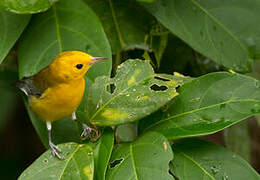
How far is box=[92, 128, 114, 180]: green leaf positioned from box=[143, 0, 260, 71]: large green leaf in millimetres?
478

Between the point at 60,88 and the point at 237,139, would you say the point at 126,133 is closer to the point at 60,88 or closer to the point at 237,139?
the point at 60,88

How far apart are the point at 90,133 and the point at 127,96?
0.19 m

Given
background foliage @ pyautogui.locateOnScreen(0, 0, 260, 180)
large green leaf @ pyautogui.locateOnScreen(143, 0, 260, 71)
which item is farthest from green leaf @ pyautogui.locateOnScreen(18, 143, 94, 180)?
large green leaf @ pyautogui.locateOnScreen(143, 0, 260, 71)

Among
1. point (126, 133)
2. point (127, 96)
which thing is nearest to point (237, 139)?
point (126, 133)

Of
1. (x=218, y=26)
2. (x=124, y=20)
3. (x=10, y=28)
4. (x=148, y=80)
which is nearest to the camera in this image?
(x=148, y=80)

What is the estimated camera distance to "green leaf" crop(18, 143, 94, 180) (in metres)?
1.39

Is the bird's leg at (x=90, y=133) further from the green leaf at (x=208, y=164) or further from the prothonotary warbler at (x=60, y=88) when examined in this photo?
the green leaf at (x=208, y=164)

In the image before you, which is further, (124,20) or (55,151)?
(124,20)

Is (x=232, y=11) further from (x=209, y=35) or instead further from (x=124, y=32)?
(x=124, y=32)

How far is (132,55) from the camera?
75.5 inches

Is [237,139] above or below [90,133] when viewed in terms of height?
below

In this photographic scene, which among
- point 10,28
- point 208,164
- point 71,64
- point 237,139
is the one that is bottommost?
point 237,139

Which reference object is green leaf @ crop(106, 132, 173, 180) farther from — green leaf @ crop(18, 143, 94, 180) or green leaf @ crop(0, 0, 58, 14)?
green leaf @ crop(0, 0, 58, 14)

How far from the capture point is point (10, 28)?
65.1 inches
